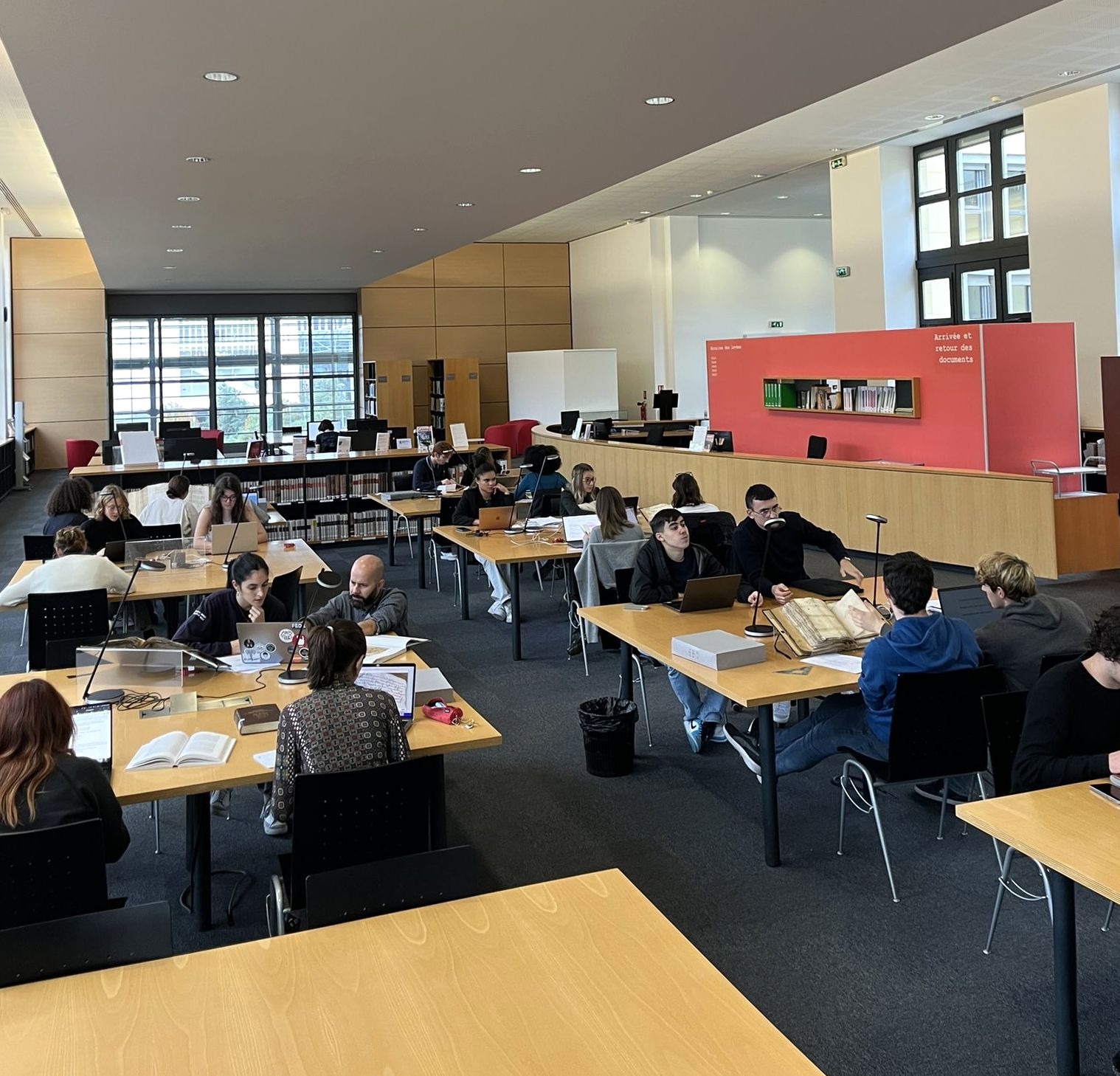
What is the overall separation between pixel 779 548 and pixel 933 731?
2471mm

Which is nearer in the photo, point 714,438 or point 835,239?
point 714,438

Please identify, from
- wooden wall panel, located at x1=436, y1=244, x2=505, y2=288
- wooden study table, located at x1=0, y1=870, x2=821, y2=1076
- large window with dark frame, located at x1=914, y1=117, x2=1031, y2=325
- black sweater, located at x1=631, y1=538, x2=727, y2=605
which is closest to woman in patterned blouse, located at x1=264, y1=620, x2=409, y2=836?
wooden study table, located at x1=0, y1=870, x2=821, y2=1076

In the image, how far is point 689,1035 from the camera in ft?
5.70

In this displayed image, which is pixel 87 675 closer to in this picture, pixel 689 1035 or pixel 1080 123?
pixel 689 1035

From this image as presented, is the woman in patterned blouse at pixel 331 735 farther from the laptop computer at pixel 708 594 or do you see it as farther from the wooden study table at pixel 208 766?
the laptop computer at pixel 708 594

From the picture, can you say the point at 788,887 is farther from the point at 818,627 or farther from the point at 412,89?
the point at 412,89

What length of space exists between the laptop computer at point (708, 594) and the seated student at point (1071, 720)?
209cm

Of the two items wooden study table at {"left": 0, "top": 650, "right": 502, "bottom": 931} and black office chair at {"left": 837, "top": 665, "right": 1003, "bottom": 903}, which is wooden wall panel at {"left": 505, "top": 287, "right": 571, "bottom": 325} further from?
black office chair at {"left": 837, "top": 665, "right": 1003, "bottom": 903}

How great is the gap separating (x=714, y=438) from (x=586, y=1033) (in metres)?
10.7

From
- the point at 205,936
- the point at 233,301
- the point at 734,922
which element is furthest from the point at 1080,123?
the point at 233,301

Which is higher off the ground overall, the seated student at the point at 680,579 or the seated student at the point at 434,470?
the seated student at the point at 434,470

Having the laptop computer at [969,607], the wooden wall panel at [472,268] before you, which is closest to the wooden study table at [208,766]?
the laptop computer at [969,607]

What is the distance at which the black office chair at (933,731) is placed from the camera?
358 centimetres

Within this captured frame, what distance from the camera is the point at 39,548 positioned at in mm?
7082
